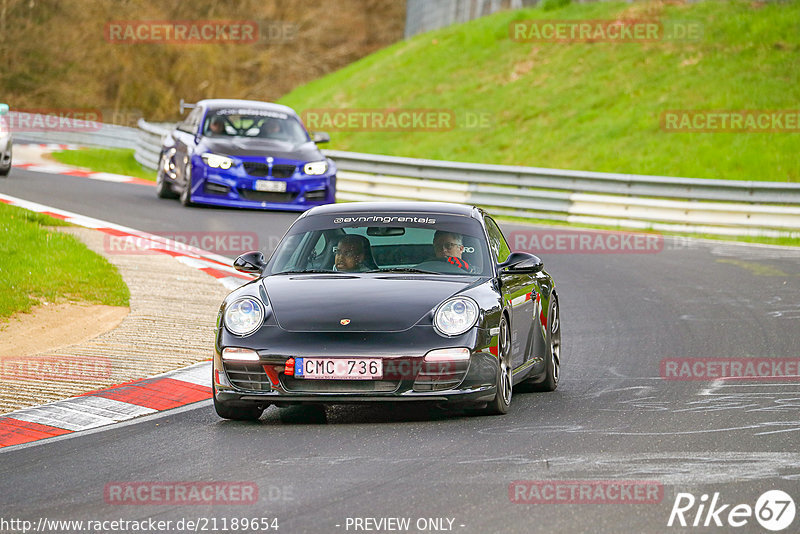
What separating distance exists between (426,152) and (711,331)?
20445mm

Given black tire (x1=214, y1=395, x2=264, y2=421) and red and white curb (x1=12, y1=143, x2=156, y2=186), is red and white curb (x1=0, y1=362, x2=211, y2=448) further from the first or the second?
red and white curb (x1=12, y1=143, x2=156, y2=186)

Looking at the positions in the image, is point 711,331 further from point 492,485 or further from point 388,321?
point 492,485

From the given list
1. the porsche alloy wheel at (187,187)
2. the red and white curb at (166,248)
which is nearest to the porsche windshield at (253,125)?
the porsche alloy wheel at (187,187)

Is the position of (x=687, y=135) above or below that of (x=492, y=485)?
above

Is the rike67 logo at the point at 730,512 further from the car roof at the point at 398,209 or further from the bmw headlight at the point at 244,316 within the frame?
the car roof at the point at 398,209

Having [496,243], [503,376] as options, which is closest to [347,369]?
[503,376]

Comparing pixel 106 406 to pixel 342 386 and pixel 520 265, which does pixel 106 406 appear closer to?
pixel 342 386

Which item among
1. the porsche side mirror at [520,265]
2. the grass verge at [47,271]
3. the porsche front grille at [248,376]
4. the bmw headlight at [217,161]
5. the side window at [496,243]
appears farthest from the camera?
the bmw headlight at [217,161]

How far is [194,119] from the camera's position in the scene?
849 inches

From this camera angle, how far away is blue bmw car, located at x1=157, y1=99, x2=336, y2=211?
20.1m

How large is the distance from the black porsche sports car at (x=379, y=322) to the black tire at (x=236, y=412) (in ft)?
0.03

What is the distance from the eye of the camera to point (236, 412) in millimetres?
7938

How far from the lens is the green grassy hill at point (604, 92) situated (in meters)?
27.2

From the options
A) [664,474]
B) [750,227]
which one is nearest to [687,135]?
[750,227]
